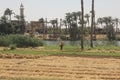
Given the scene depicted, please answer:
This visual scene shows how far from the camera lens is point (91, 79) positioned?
14352 mm

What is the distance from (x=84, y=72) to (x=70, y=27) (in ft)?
242

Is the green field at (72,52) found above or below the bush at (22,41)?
below

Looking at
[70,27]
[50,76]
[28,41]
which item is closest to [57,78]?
[50,76]

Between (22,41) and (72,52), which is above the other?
(22,41)

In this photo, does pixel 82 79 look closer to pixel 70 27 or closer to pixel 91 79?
pixel 91 79

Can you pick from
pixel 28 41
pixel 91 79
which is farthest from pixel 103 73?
pixel 28 41

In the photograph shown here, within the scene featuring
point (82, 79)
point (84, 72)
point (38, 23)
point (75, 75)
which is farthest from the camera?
point (38, 23)

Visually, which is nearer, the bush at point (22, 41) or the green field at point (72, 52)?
the green field at point (72, 52)

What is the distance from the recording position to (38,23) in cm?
10175

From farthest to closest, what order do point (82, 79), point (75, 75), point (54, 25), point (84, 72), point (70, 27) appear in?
point (54, 25) → point (70, 27) → point (84, 72) → point (75, 75) → point (82, 79)

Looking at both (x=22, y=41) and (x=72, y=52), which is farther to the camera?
(x=22, y=41)

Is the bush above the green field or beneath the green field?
above

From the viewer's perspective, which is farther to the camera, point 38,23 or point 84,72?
point 38,23

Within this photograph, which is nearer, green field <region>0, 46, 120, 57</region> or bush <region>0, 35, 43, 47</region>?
green field <region>0, 46, 120, 57</region>
